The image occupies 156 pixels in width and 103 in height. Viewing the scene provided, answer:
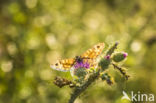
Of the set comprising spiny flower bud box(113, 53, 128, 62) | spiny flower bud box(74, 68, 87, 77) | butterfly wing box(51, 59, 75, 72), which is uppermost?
spiny flower bud box(113, 53, 128, 62)

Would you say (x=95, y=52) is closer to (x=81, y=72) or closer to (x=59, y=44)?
(x=81, y=72)

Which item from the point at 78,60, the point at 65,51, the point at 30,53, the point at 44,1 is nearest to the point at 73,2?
the point at 44,1

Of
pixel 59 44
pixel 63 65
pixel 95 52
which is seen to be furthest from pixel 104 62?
pixel 59 44

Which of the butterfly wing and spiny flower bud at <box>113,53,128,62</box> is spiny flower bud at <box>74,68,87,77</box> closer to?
the butterfly wing

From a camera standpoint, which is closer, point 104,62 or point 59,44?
point 104,62

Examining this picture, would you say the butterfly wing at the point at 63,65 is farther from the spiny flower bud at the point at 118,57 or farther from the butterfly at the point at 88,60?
the spiny flower bud at the point at 118,57

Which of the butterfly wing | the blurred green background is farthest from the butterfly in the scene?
the blurred green background

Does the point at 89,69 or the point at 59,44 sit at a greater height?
the point at 59,44

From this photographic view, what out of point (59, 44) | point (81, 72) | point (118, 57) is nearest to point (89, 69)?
point (81, 72)
